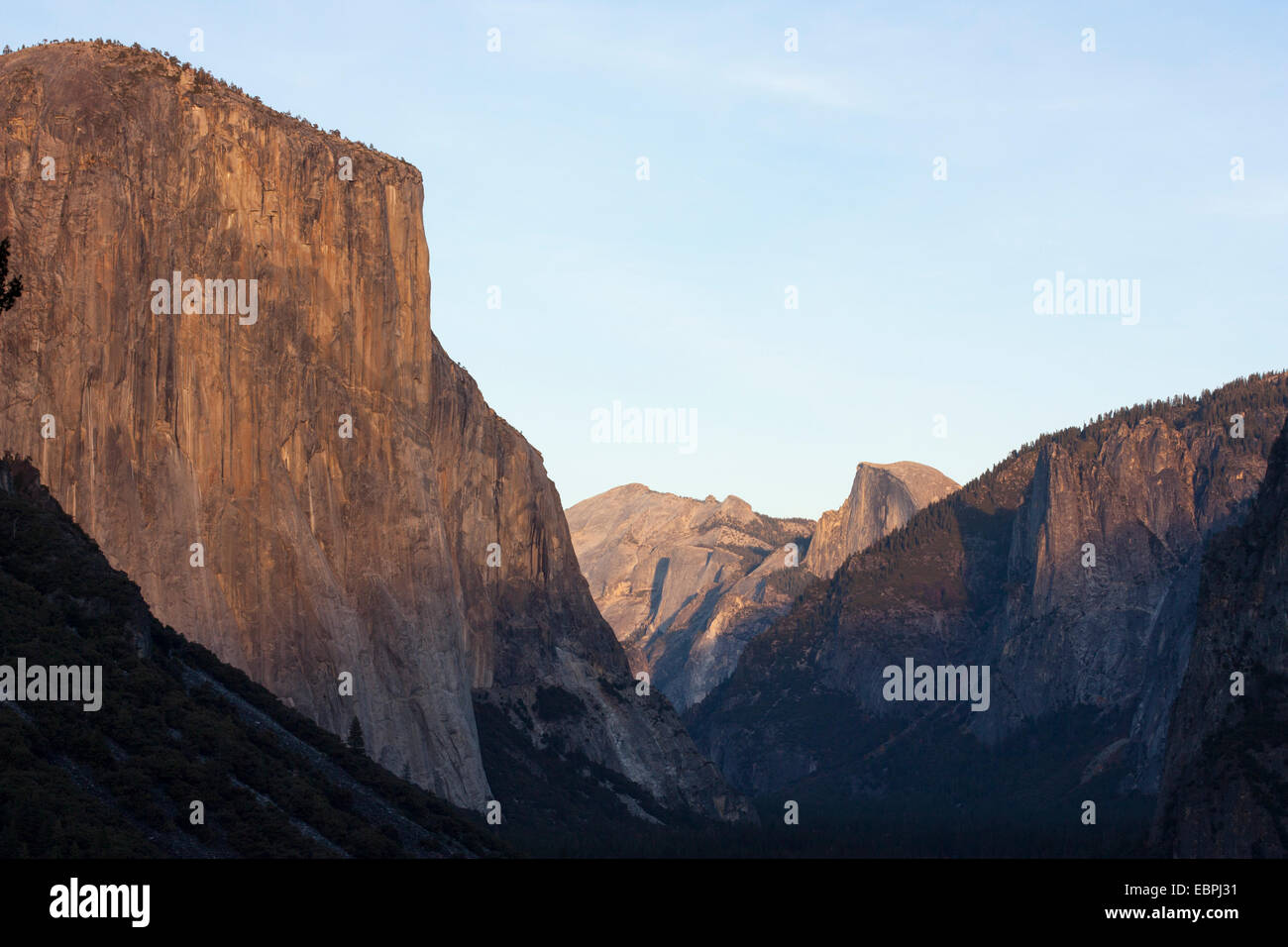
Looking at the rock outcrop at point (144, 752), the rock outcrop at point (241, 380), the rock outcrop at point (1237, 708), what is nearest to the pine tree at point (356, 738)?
the rock outcrop at point (241, 380)

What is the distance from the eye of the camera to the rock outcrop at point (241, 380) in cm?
12700

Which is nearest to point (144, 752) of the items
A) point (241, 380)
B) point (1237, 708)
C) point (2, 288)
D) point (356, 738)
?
point (2, 288)

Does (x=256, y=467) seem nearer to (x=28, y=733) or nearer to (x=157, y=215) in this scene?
(x=157, y=215)

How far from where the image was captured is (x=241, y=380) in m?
138

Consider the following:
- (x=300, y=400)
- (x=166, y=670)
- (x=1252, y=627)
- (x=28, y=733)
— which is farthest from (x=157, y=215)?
(x=1252, y=627)

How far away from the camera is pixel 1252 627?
169000 millimetres

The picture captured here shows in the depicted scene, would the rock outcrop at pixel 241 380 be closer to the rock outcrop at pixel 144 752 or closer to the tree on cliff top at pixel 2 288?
the rock outcrop at pixel 144 752

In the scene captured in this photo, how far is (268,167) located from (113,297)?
847 inches

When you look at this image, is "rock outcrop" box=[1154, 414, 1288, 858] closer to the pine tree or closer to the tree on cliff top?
the pine tree

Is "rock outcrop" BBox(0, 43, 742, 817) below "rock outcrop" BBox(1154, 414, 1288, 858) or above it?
above

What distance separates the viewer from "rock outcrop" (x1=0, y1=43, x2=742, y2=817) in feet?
417

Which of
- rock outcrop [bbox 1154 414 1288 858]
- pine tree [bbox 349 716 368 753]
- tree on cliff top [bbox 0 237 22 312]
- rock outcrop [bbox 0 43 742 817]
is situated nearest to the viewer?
tree on cliff top [bbox 0 237 22 312]

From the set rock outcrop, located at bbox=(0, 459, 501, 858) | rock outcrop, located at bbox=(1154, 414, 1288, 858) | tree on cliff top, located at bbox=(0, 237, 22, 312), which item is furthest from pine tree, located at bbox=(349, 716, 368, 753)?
rock outcrop, located at bbox=(1154, 414, 1288, 858)

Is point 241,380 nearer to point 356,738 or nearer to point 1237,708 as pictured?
point 356,738
